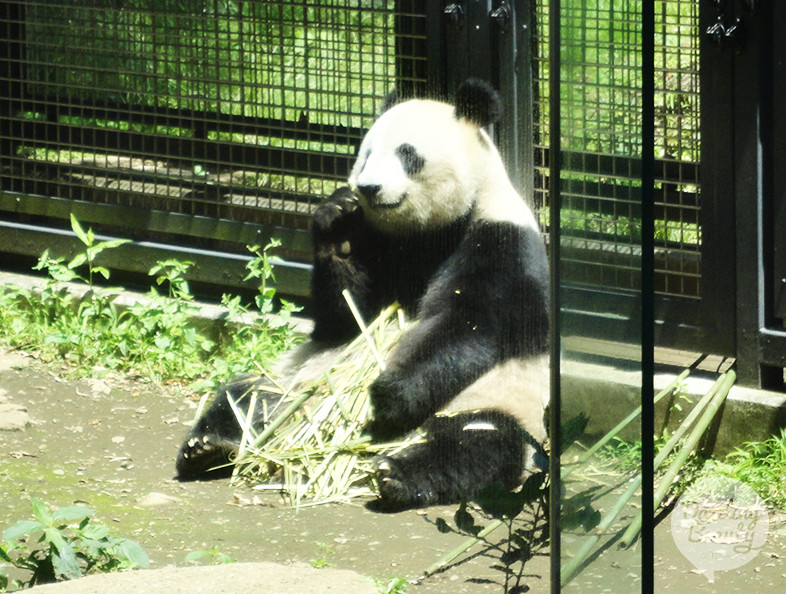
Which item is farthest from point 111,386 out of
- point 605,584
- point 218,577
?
point 605,584

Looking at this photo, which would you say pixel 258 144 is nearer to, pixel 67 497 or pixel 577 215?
pixel 67 497

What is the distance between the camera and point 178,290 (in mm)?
5180

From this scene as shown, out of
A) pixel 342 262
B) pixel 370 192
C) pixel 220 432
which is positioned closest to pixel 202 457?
pixel 220 432

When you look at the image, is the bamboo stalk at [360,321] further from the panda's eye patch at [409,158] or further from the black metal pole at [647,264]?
the black metal pole at [647,264]

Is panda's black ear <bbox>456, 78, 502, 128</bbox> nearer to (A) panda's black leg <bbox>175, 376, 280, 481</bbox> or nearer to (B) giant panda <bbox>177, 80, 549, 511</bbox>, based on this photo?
(B) giant panda <bbox>177, 80, 549, 511</bbox>

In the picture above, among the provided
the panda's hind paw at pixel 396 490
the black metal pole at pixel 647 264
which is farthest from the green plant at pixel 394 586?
the black metal pole at pixel 647 264

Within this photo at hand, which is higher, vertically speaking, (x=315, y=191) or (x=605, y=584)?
Result: (x=315, y=191)

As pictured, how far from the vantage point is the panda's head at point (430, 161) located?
381 centimetres

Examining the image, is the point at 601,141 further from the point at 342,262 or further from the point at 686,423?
the point at 342,262

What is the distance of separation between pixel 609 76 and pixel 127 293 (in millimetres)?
4172

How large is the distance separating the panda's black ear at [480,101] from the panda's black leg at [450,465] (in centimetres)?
109

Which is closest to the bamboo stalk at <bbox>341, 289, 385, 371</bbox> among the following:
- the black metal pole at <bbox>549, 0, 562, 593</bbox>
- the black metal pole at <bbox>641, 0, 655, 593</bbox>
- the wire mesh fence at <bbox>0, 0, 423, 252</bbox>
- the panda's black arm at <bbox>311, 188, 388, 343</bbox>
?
the panda's black arm at <bbox>311, 188, 388, 343</bbox>

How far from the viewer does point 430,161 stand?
385 cm

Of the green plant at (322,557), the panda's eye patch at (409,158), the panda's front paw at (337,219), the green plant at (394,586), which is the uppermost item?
the panda's eye patch at (409,158)
